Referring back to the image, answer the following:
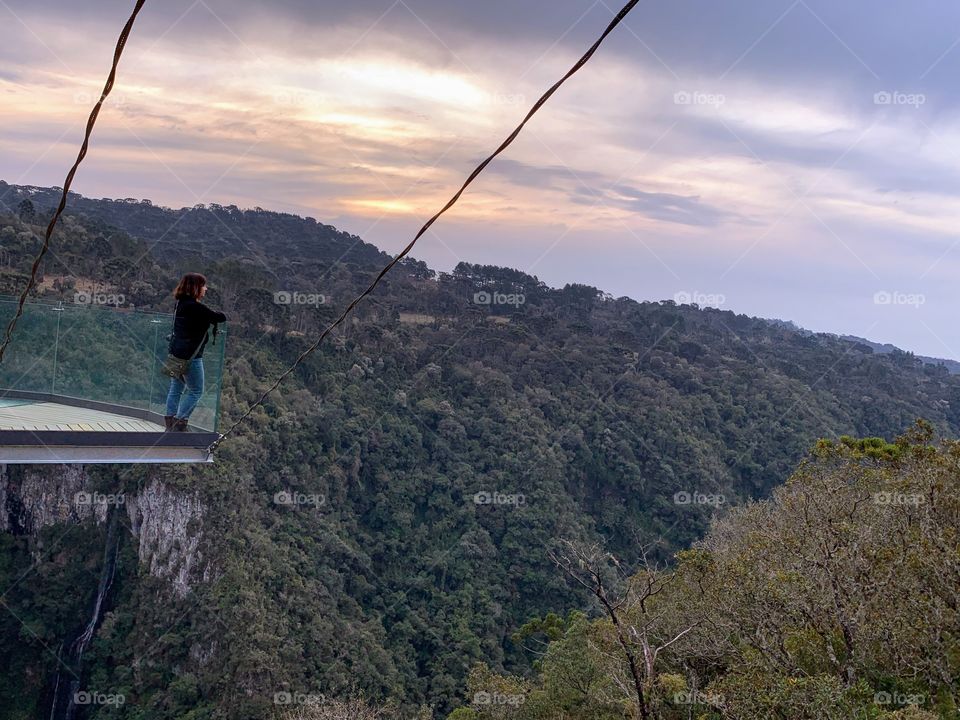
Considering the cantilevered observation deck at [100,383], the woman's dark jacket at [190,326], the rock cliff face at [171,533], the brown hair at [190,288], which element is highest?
the brown hair at [190,288]

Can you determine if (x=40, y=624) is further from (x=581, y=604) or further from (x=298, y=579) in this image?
(x=581, y=604)

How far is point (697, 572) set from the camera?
12.2m

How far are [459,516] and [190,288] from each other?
27.9 metres

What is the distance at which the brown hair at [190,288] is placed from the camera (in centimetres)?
476

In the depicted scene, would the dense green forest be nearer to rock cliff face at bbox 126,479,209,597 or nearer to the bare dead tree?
the bare dead tree

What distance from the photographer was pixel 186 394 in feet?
17.2

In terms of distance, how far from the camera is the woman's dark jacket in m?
4.79

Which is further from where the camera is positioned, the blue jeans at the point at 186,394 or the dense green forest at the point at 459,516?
the dense green forest at the point at 459,516

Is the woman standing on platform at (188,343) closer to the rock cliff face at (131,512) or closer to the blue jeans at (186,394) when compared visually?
the blue jeans at (186,394)

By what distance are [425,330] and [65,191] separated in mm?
43247

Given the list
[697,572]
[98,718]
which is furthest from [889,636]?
[98,718]

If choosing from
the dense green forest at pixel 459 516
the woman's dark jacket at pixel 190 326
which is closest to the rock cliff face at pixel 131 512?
the dense green forest at pixel 459 516

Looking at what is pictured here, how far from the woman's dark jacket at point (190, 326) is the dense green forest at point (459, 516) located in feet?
8.70

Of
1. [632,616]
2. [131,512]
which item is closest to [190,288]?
[632,616]
